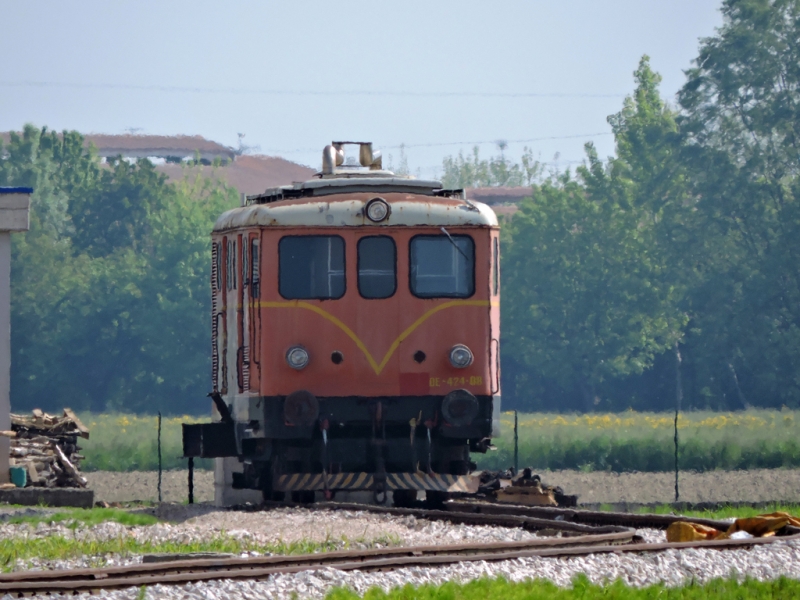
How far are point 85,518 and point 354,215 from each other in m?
4.31

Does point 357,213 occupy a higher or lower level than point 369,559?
higher

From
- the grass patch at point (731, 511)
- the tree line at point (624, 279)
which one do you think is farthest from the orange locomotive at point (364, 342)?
the tree line at point (624, 279)

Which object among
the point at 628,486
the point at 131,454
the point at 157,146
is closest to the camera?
the point at 628,486

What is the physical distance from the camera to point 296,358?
16125mm

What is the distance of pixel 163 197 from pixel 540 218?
79.0 ft

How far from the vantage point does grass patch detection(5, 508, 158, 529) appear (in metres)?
14.2

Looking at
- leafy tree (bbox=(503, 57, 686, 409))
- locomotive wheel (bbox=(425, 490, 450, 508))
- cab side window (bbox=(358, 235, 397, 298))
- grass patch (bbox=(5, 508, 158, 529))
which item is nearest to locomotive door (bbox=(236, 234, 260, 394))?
cab side window (bbox=(358, 235, 397, 298))

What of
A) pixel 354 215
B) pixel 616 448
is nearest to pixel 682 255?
pixel 616 448

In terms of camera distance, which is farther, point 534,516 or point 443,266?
point 443,266

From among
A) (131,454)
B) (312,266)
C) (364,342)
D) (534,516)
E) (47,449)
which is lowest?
(131,454)

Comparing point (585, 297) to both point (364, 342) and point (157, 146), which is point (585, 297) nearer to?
point (364, 342)

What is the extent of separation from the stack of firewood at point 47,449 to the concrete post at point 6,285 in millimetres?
299

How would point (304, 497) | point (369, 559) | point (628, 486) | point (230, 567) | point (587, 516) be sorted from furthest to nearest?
point (628, 486), point (304, 497), point (587, 516), point (369, 559), point (230, 567)

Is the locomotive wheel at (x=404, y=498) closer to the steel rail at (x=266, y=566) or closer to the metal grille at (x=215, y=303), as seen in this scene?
the metal grille at (x=215, y=303)
